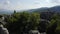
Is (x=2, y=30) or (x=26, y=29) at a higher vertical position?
(x=2, y=30)

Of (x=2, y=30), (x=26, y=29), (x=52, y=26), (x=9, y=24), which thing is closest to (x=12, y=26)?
(x=9, y=24)

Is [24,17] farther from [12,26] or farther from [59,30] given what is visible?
[59,30]

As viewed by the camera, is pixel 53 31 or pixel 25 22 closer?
pixel 53 31

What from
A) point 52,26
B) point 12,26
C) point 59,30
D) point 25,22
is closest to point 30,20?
point 25,22

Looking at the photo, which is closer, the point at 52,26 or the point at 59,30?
the point at 59,30

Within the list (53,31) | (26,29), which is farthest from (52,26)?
(26,29)

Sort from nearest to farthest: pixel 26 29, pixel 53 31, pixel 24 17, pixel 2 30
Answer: pixel 2 30 < pixel 53 31 < pixel 26 29 < pixel 24 17

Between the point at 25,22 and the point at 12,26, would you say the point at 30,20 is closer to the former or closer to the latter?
the point at 25,22

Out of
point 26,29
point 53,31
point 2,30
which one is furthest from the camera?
point 26,29
